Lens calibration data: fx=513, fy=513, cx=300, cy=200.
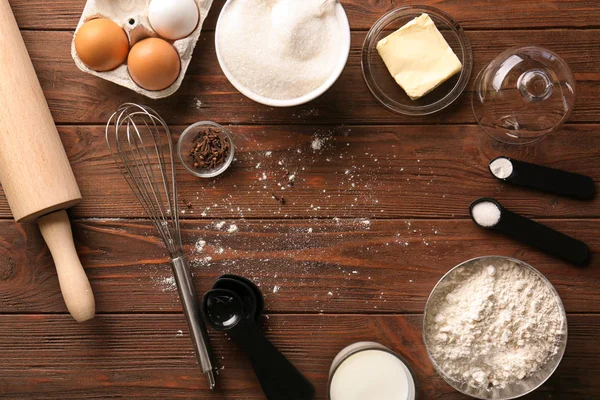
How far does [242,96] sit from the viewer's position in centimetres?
97

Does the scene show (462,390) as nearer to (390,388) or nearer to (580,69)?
(390,388)

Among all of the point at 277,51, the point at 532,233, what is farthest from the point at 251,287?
the point at 532,233

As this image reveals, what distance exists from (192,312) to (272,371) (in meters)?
0.18

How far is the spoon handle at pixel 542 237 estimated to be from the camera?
0.95 meters

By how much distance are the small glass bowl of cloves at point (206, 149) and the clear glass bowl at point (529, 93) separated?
0.49 meters

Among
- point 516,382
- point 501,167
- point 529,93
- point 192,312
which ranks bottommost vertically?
point 516,382

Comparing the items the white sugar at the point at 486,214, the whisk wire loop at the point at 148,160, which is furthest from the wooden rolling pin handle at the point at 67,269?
the white sugar at the point at 486,214

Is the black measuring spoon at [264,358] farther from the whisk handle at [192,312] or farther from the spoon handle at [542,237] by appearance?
the spoon handle at [542,237]

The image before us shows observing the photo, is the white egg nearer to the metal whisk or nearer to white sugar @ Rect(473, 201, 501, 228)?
the metal whisk

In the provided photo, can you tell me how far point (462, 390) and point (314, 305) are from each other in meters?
0.30

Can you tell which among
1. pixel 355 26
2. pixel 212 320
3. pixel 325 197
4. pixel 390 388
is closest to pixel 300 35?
pixel 355 26

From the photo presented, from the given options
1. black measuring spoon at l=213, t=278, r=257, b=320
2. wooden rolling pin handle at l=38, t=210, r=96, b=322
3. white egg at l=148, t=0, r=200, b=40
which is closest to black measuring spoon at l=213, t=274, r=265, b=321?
black measuring spoon at l=213, t=278, r=257, b=320

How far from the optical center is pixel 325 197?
98cm

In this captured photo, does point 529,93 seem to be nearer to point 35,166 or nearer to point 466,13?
point 466,13
